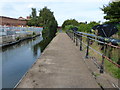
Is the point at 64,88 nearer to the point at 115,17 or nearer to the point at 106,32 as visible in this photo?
the point at 106,32

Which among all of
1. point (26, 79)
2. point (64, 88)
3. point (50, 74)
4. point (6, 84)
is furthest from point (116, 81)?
point (6, 84)

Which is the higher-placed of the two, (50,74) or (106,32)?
(106,32)

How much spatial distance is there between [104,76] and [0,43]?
13.2 meters

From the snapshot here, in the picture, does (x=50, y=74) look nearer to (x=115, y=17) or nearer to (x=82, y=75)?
(x=82, y=75)

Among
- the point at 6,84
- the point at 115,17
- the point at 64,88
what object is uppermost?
the point at 115,17

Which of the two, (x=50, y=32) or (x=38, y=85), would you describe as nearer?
(x=38, y=85)

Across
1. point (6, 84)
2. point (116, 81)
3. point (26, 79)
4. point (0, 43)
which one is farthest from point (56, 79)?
point (0, 43)

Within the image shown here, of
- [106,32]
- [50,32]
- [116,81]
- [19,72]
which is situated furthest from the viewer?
[50,32]

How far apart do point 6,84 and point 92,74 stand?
3292 millimetres

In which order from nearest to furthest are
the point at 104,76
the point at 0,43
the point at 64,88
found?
the point at 64,88 → the point at 104,76 → the point at 0,43

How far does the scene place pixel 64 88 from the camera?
112 inches

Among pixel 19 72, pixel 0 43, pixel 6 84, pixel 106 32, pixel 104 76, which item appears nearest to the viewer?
pixel 104 76

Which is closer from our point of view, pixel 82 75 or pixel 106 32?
pixel 82 75

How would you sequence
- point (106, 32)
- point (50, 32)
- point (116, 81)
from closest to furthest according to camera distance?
1. point (116, 81)
2. point (106, 32)
3. point (50, 32)
